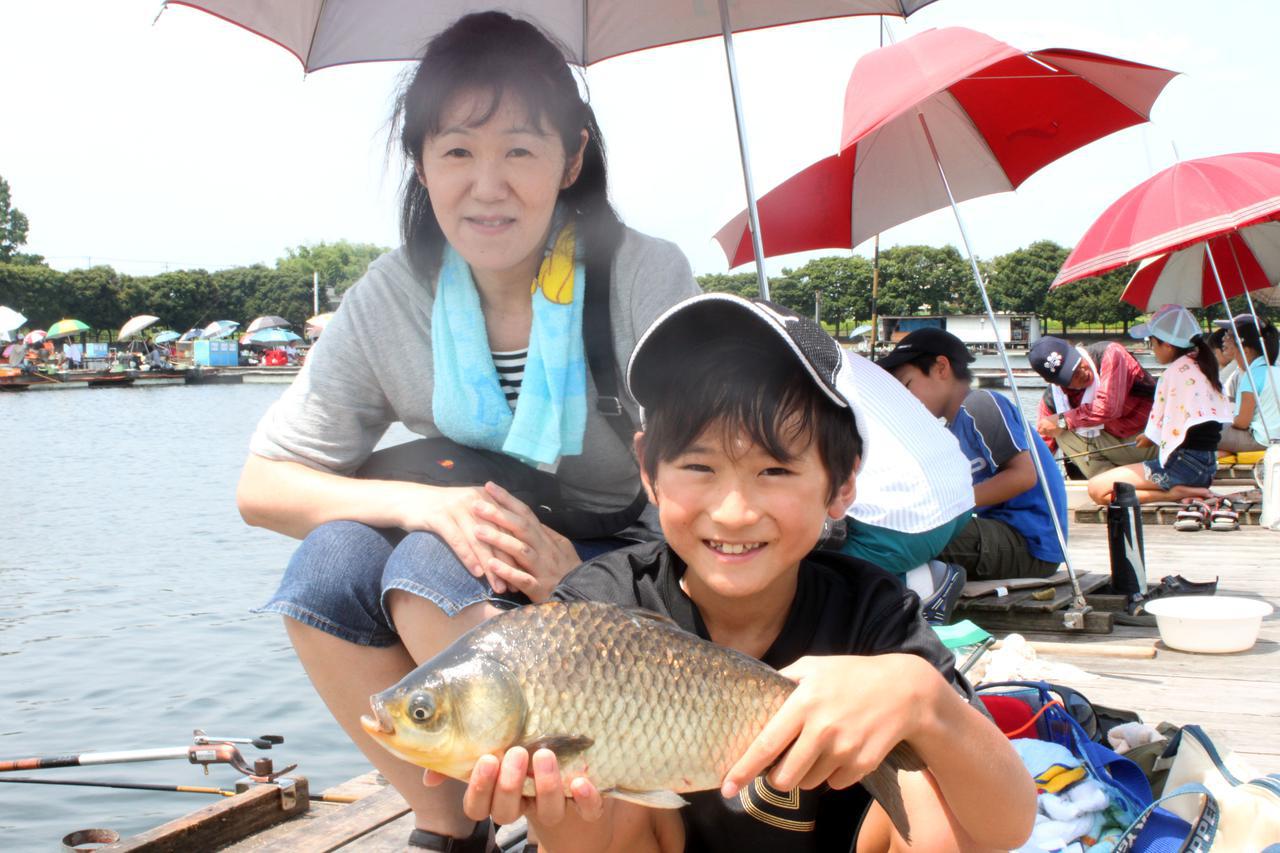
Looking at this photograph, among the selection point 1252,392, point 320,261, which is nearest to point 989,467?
point 1252,392

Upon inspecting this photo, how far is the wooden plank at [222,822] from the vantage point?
3383 millimetres

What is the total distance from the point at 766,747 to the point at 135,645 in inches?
452

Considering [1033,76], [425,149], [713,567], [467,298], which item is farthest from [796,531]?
[1033,76]

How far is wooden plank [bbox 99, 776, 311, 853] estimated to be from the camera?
133 inches

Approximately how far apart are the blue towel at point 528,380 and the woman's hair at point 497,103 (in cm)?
13

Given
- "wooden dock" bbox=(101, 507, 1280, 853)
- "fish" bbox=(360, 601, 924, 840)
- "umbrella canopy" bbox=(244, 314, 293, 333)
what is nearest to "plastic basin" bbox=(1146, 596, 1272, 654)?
"wooden dock" bbox=(101, 507, 1280, 853)

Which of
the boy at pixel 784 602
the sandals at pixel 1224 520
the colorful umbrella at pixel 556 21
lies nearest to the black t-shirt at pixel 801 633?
the boy at pixel 784 602

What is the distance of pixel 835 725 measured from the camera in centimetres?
171

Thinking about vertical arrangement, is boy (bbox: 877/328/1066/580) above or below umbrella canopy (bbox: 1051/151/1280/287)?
below

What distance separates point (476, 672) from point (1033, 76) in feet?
17.6

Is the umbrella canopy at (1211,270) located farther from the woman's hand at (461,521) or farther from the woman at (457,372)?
the woman's hand at (461,521)

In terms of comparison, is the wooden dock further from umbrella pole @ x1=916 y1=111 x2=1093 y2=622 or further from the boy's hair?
the boy's hair

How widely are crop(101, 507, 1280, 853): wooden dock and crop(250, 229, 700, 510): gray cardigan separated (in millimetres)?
1069

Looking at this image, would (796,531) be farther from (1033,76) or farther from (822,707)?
(1033,76)
